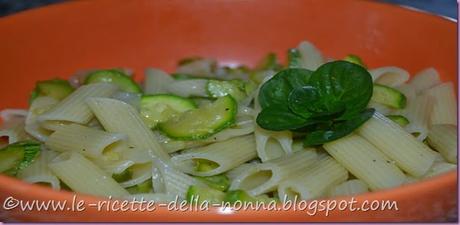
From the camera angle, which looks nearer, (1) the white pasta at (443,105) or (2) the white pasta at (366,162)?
(2) the white pasta at (366,162)

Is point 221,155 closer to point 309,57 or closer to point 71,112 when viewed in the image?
point 71,112

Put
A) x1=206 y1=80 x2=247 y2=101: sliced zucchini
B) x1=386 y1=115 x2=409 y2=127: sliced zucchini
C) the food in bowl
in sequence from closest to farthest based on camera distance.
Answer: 1. the food in bowl
2. x1=386 y1=115 x2=409 y2=127: sliced zucchini
3. x1=206 y1=80 x2=247 y2=101: sliced zucchini

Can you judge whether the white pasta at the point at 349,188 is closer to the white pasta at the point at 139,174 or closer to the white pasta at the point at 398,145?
the white pasta at the point at 398,145

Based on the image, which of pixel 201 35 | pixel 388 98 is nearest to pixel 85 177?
pixel 388 98

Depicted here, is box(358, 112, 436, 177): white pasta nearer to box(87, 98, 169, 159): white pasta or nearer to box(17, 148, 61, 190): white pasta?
box(87, 98, 169, 159): white pasta

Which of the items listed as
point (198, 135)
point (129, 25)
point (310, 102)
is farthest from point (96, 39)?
point (310, 102)

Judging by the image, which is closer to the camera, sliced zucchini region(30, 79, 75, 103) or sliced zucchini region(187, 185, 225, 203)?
A: sliced zucchini region(187, 185, 225, 203)

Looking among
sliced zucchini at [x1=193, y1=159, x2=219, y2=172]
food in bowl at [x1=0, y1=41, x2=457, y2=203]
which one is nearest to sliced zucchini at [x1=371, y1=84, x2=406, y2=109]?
food in bowl at [x1=0, y1=41, x2=457, y2=203]

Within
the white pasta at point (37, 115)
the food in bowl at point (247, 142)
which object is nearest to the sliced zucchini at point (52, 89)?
the white pasta at point (37, 115)
